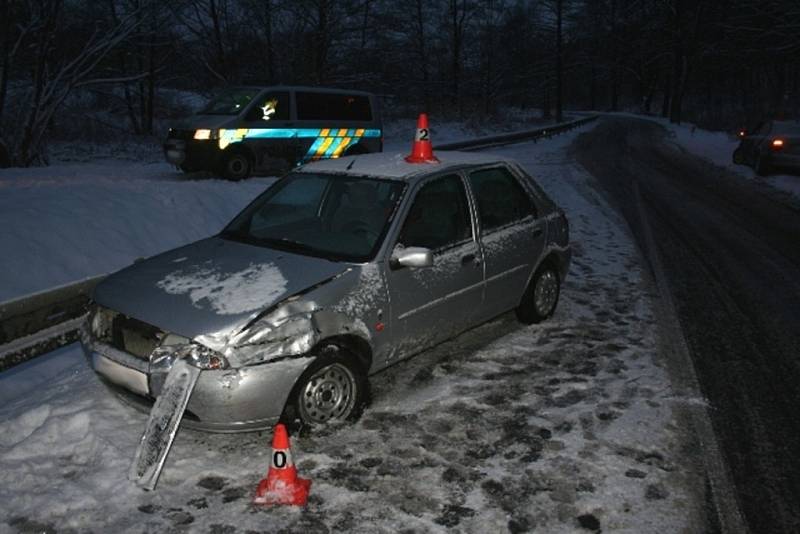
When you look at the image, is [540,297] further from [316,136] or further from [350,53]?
[350,53]

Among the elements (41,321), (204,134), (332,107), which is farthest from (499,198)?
(332,107)

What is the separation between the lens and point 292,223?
512cm

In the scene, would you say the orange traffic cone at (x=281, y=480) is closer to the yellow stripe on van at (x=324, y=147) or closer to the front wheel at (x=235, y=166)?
the front wheel at (x=235, y=166)

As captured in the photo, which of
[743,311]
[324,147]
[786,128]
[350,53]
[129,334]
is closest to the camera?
[129,334]

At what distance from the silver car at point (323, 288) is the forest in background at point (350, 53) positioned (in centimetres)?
956

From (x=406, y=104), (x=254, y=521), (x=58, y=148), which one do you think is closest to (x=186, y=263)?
(x=254, y=521)

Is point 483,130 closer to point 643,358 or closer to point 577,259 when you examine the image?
point 577,259

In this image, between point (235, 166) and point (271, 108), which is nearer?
point (235, 166)

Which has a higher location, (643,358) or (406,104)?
(406,104)

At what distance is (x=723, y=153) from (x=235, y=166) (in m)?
19.7

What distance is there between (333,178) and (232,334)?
196 cm

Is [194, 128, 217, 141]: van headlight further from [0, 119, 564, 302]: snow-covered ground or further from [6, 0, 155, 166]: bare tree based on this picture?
[6, 0, 155, 166]: bare tree

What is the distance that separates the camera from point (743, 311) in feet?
21.5

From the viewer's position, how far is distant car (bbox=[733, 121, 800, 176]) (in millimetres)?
16297
